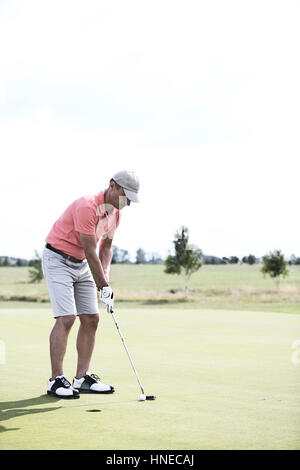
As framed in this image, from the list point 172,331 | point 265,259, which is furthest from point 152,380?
point 265,259

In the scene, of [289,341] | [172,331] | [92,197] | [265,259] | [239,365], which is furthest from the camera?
[265,259]

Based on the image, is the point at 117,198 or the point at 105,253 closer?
the point at 117,198

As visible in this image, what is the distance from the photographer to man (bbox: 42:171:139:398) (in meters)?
6.02

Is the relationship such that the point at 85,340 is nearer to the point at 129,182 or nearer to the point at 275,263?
the point at 129,182

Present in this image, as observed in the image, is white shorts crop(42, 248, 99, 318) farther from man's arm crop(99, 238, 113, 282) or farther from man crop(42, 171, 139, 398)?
man's arm crop(99, 238, 113, 282)

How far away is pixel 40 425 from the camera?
4.63 metres

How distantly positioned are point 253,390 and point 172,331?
8456 millimetres

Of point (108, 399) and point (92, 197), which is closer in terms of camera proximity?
point (108, 399)

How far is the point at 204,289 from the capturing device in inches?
2055

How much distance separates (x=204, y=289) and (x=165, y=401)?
154 feet

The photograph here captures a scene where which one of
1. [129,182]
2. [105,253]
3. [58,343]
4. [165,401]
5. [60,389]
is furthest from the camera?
[105,253]

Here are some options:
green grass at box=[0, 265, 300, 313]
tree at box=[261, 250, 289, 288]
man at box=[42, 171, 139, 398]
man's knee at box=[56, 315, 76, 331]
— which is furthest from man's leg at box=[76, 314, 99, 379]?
tree at box=[261, 250, 289, 288]

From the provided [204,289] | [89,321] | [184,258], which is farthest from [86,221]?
[204,289]
